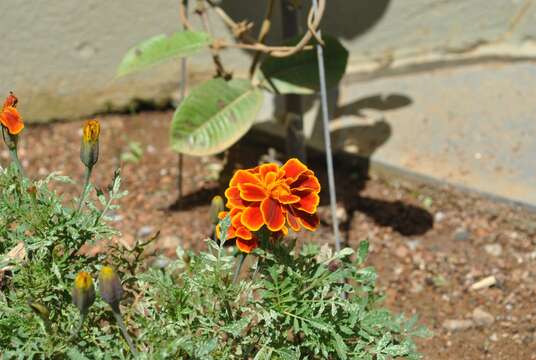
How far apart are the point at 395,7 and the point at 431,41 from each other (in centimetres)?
19

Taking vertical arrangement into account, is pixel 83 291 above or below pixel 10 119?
below

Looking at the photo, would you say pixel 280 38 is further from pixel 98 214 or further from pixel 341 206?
pixel 98 214

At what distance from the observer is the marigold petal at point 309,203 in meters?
1.49

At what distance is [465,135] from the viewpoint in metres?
2.74

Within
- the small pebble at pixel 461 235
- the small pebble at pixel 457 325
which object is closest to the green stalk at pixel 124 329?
the small pebble at pixel 457 325

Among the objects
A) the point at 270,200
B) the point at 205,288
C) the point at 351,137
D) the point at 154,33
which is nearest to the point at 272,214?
the point at 270,200

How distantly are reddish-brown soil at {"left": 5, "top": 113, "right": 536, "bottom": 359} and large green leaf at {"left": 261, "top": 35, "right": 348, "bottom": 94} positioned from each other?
41 cm

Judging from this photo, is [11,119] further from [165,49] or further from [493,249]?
[493,249]

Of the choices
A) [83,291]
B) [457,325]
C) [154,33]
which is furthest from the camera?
[154,33]

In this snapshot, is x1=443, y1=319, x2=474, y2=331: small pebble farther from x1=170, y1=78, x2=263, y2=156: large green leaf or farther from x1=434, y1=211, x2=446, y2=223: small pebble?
x1=170, y1=78, x2=263, y2=156: large green leaf

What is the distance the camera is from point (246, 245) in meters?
1.52

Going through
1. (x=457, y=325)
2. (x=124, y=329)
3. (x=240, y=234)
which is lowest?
(x=457, y=325)

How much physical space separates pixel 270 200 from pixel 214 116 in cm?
96

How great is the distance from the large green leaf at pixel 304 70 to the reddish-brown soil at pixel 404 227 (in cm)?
41
